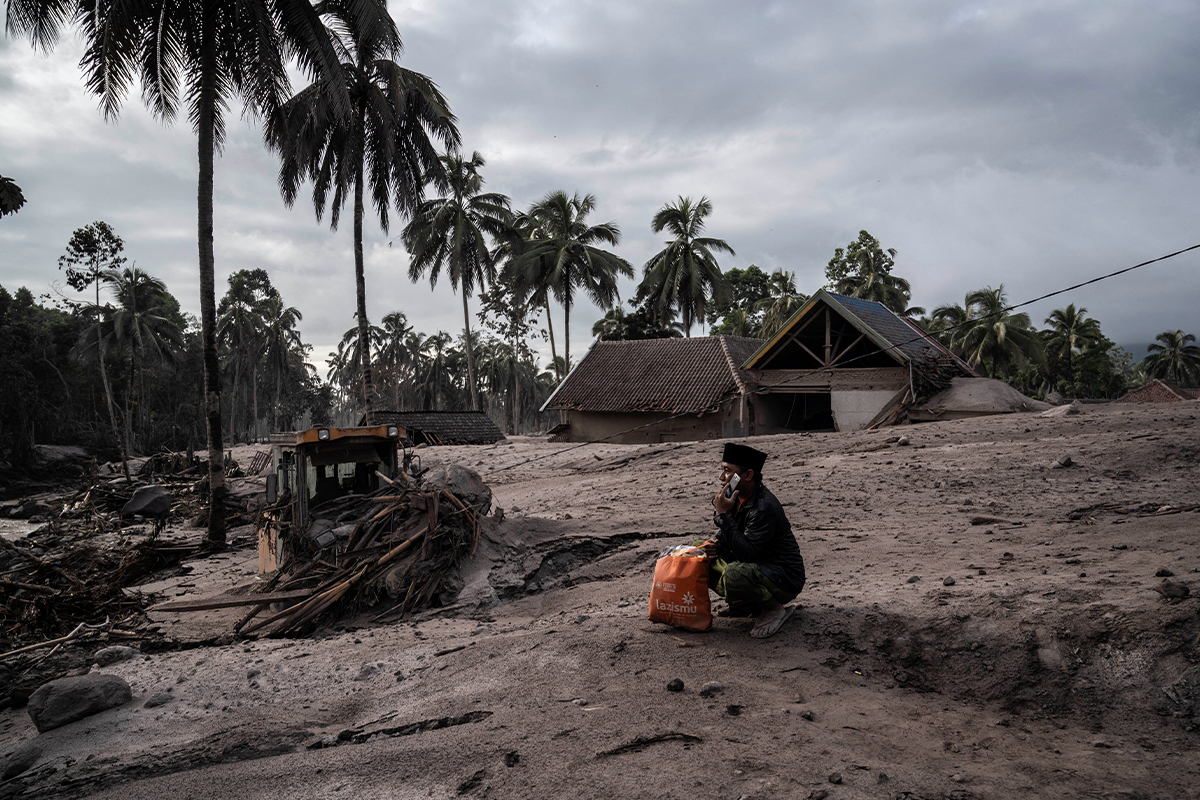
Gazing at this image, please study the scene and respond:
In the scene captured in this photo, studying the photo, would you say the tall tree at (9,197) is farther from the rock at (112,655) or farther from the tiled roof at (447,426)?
the tiled roof at (447,426)

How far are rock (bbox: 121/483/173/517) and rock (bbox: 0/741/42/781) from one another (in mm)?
15082

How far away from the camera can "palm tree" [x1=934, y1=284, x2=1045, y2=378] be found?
1351 inches

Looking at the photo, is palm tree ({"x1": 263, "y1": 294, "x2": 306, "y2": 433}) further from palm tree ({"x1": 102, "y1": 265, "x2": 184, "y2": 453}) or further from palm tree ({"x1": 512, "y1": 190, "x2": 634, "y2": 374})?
palm tree ({"x1": 512, "y1": 190, "x2": 634, "y2": 374})

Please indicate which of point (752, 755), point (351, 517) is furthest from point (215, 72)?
point (752, 755)

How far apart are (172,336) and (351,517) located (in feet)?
123

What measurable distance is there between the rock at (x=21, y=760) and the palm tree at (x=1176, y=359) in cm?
7941

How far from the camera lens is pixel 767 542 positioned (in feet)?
15.2

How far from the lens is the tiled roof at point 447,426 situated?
2510 centimetres

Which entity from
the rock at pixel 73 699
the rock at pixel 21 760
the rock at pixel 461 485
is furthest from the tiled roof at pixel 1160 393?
the rock at pixel 21 760

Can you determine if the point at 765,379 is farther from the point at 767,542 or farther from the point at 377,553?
the point at 767,542

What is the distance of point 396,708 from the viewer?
4324 millimetres

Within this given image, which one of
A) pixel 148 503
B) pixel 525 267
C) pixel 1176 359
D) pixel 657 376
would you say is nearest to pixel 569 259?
pixel 525 267

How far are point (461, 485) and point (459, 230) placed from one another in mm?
21679

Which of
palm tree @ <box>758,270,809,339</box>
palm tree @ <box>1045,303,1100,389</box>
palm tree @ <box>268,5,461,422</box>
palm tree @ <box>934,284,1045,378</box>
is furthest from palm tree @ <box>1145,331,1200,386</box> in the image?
palm tree @ <box>268,5,461,422</box>
